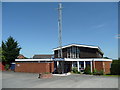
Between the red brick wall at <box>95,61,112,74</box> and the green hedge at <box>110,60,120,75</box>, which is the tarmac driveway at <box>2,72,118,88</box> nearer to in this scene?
the green hedge at <box>110,60,120,75</box>

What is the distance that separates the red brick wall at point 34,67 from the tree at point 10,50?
270 inches

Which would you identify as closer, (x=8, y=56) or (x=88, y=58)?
(x=88, y=58)

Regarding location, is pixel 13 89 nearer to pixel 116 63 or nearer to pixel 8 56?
pixel 116 63

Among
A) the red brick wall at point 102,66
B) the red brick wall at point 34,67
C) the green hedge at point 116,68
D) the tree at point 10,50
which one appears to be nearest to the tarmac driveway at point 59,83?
the green hedge at point 116,68

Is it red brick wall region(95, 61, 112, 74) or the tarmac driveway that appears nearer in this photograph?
the tarmac driveway

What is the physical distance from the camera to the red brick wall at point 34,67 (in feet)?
108

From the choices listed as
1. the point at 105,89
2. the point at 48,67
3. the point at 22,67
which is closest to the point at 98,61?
the point at 48,67

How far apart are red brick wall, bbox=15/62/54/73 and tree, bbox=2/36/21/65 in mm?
6866

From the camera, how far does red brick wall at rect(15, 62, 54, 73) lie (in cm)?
3294

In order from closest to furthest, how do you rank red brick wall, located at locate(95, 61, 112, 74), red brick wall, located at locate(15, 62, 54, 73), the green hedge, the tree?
the green hedge, red brick wall, located at locate(95, 61, 112, 74), red brick wall, located at locate(15, 62, 54, 73), the tree

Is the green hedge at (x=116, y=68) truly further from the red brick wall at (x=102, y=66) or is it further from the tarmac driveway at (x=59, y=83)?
the tarmac driveway at (x=59, y=83)

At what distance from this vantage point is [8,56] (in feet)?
139

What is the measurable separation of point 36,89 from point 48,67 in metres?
19.2

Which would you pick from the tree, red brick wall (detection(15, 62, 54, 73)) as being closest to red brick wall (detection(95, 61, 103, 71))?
red brick wall (detection(15, 62, 54, 73))
